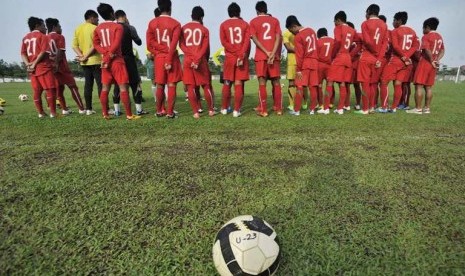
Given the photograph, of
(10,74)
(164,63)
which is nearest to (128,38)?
(164,63)

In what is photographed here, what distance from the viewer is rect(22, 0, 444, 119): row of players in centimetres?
632

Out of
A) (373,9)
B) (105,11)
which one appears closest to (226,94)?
(105,11)

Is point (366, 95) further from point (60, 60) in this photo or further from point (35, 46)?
point (35, 46)

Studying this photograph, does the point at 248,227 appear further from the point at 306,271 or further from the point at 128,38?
the point at 128,38

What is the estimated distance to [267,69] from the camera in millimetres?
6785

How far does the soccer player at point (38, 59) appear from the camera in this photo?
6.54 m

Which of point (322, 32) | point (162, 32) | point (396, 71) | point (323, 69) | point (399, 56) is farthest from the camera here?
point (323, 69)

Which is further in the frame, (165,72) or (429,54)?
(429,54)

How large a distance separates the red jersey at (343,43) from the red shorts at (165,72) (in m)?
3.65

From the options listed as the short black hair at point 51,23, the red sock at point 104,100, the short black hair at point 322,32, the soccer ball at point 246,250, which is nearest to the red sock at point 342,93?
the short black hair at point 322,32

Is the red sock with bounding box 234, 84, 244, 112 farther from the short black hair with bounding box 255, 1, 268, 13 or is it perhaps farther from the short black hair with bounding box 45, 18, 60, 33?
the short black hair with bounding box 45, 18, 60, 33

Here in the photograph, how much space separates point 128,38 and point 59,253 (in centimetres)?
587

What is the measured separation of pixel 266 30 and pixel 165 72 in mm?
2332

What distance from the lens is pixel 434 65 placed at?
278 inches
